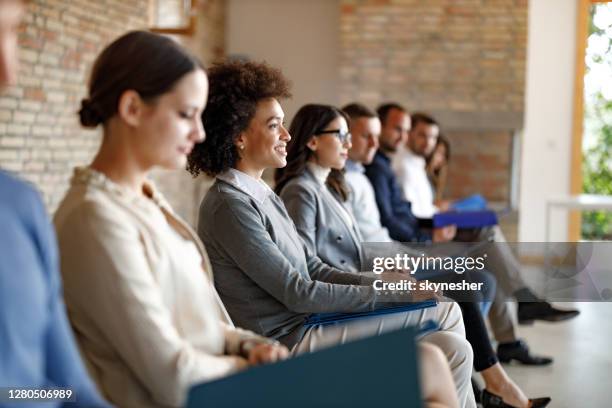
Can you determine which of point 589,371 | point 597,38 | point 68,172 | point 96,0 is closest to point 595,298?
point 589,371

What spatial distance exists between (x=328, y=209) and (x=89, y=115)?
1762 millimetres

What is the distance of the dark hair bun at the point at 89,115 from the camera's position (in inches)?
72.7

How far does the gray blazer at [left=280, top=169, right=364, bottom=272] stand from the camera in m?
3.38

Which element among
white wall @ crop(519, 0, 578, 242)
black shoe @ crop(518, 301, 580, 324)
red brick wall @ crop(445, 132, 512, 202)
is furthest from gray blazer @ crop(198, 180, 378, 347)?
white wall @ crop(519, 0, 578, 242)

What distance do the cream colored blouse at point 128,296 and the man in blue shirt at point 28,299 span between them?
166 mm

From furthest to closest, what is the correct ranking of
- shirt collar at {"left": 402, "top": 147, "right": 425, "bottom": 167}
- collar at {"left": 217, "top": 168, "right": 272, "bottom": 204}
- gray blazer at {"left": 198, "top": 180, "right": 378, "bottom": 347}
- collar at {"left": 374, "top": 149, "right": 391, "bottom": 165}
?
shirt collar at {"left": 402, "top": 147, "right": 425, "bottom": 167}, collar at {"left": 374, "top": 149, "right": 391, "bottom": 165}, collar at {"left": 217, "top": 168, "right": 272, "bottom": 204}, gray blazer at {"left": 198, "top": 180, "right": 378, "bottom": 347}

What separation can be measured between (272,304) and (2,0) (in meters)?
1.49

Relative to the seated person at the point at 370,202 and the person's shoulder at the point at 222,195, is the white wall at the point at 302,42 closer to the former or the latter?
the seated person at the point at 370,202

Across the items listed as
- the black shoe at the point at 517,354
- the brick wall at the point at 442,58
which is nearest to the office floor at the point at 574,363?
the black shoe at the point at 517,354

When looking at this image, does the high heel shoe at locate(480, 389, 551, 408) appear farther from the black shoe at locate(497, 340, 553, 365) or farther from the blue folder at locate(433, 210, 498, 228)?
the blue folder at locate(433, 210, 498, 228)

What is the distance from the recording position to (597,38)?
8.66 metres

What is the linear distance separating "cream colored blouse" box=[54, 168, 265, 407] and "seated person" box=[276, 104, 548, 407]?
4.94 ft

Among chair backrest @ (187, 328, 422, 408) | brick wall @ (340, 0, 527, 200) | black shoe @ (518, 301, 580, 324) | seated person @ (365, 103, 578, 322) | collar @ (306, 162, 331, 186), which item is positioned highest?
brick wall @ (340, 0, 527, 200)

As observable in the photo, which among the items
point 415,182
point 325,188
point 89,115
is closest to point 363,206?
point 325,188
